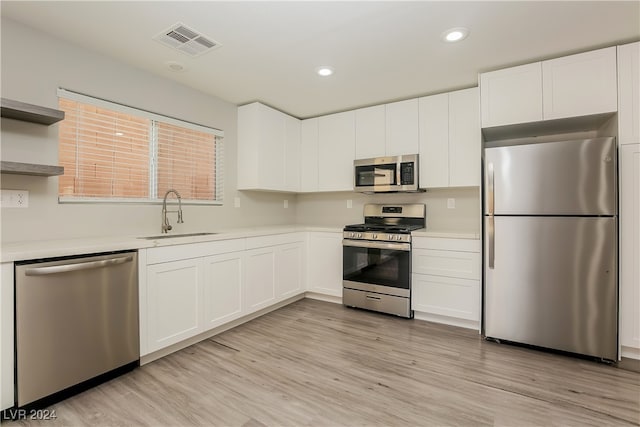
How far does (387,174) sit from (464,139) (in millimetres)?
857

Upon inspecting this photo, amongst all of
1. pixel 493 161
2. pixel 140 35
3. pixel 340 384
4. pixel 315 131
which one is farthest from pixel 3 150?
pixel 493 161

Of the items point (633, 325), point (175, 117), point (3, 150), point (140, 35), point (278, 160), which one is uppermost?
point (140, 35)

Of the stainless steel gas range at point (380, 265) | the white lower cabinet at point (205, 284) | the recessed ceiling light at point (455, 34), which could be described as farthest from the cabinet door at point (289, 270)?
the recessed ceiling light at point (455, 34)

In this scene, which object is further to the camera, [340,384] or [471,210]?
[471,210]

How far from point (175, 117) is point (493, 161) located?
9.70 ft

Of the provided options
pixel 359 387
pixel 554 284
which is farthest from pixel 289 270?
pixel 554 284

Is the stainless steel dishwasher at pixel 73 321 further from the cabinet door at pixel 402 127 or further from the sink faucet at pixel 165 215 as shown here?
the cabinet door at pixel 402 127

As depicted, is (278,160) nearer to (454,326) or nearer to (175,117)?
(175,117)

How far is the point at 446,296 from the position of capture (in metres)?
3.04

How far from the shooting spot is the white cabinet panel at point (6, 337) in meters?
1.61

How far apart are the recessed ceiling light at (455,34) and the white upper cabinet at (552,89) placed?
0.69 metres

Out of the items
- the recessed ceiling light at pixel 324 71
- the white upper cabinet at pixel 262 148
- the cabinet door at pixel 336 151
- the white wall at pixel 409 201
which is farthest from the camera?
the cabinet door at pixel 336 151

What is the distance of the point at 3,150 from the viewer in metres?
2.04

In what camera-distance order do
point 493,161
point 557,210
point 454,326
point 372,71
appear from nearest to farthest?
point 557,210
point 493,161
point 372,71
point 454,326
